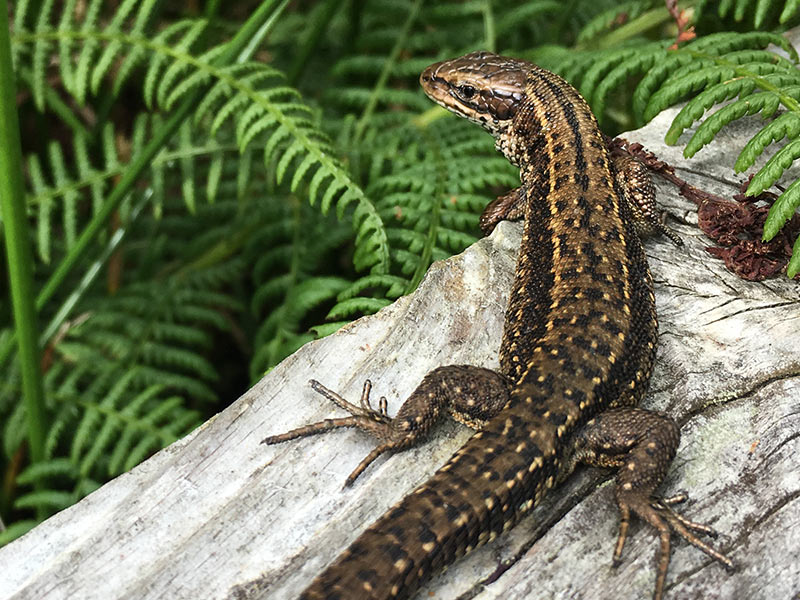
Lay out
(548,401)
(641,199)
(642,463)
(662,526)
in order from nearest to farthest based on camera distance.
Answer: (662,526) → (642,463) → (548,401) → (641,199)

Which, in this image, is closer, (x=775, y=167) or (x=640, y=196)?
(x=775, y=167)

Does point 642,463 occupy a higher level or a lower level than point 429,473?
higher

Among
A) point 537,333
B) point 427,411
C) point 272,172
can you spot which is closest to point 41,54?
point 272,172

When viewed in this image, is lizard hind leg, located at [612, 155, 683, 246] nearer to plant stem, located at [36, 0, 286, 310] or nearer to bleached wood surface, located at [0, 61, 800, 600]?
bleached wood surface, located at [0, 61, 800, 600]

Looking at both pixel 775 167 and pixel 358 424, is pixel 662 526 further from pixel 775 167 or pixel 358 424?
pixel 775 167

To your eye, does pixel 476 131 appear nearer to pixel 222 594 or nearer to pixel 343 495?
pixel 343 495

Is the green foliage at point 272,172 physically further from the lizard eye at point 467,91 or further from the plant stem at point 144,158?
the lizard eye at point 467,91
